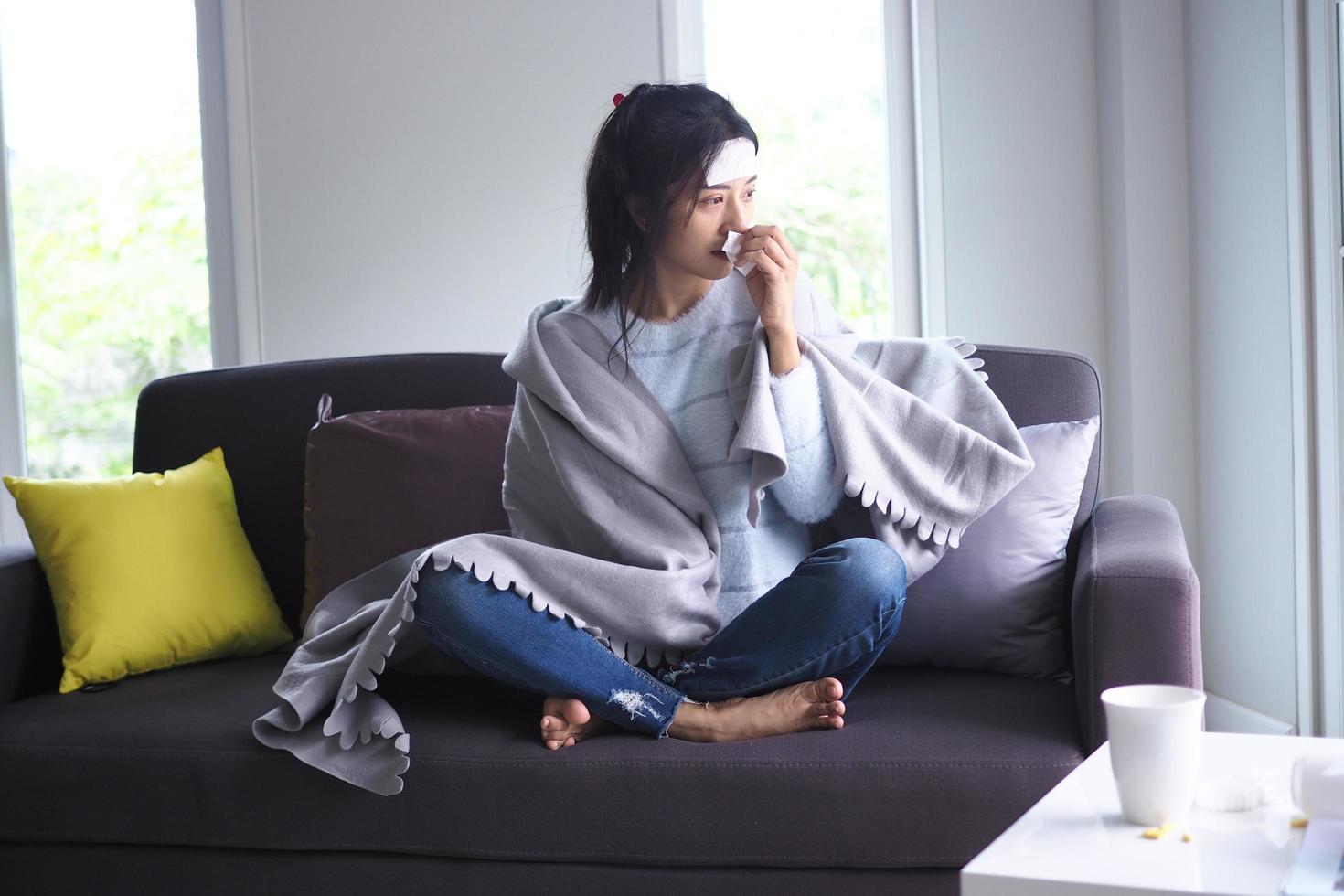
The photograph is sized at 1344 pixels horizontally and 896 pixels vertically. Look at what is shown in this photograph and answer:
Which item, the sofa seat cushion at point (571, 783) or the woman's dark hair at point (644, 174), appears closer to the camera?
the sofa seat cushion at point (571, 783)

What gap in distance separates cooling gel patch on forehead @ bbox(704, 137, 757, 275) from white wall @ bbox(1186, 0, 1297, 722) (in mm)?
1181

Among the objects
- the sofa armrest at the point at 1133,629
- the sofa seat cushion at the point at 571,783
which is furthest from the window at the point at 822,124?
the sofa armrest at the point at 1133,629

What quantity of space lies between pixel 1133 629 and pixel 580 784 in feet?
2.20

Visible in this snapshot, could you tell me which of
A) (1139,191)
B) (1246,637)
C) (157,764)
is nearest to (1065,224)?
(1139,191)

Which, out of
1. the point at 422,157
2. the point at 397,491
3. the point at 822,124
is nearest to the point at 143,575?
the point at 397,491

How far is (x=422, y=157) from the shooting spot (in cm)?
Result: 308

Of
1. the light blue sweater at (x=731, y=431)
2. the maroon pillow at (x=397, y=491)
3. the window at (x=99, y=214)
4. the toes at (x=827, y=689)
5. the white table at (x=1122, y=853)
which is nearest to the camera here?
the white table at (x=1122, y=853)

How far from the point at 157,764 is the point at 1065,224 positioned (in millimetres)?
2233

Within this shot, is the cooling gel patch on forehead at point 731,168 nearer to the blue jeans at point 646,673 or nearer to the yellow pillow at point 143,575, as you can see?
the blue jeans at point 646,673

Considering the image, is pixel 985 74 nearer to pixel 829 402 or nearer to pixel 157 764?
pixel 829 402

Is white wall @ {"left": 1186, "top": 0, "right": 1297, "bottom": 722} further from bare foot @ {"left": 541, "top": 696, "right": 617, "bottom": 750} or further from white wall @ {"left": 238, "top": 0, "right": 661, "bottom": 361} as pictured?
bare foot @ {"left": 541, "top": 696, "right": 617, "bottom": 750}

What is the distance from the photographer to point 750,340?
1837 millimetres

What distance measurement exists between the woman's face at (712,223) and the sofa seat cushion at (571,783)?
643 mm

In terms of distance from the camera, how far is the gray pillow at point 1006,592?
1.74 m
